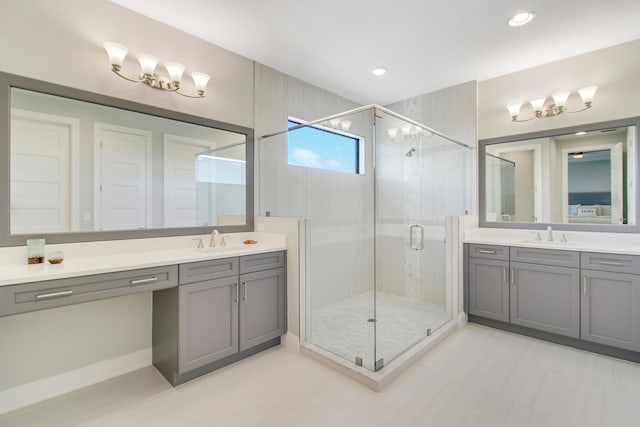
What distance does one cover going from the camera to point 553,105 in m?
3.05

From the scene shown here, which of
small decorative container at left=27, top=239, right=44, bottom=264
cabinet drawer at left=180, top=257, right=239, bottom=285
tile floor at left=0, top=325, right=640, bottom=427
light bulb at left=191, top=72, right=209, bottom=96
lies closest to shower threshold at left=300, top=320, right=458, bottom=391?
tile floor at left=0, top=325, right=640, bottom=427

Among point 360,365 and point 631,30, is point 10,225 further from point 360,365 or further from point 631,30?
point 631,30

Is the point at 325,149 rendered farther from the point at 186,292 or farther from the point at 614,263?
the point at 614,263

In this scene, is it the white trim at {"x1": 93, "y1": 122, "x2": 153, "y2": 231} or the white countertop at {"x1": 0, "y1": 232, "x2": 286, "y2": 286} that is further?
the white trim at {"x1": 93, "y1": 122, "x2": 153, "y2": 231}

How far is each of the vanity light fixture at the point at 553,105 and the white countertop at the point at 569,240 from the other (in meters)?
1.26

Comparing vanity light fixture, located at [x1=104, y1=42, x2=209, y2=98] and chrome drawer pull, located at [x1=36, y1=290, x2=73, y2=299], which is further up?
vanity light fixture, located at [x1=104, y1=42, x2=209, y2=98]

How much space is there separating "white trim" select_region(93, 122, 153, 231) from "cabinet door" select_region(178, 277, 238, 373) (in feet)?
2.38

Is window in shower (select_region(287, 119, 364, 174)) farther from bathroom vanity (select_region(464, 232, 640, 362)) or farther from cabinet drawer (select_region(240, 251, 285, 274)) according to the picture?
bathroom vanity (select_region(464, 232, 640, 362))

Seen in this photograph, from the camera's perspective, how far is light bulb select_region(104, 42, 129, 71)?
2.02m

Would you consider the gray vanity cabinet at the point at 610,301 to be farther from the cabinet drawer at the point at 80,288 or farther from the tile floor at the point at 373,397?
the cabinet drawer at the point at 80,288

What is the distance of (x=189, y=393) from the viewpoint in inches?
76.9

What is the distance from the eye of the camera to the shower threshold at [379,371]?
2.02 metres

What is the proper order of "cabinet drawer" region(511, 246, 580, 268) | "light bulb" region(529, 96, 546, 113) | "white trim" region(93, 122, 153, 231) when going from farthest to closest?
"light bulb" region(529, 96, 546, 113) → "cabinet drawer" region(511, 246, 580, 268) → "white trim" region(93, 122, 153, 231)

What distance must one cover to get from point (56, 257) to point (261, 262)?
1341mm
